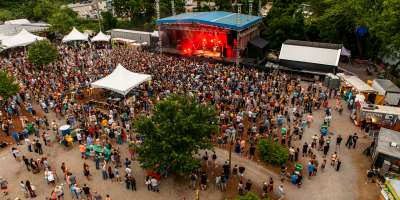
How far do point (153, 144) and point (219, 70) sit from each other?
51.6ft

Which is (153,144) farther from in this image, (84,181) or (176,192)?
(84,181)

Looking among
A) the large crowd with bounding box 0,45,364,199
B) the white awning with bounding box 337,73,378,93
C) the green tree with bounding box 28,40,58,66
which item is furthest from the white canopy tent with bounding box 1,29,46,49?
the white awning with bounding box 337,73,378,93

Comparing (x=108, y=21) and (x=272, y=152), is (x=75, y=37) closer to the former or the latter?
(x=108, y=21)

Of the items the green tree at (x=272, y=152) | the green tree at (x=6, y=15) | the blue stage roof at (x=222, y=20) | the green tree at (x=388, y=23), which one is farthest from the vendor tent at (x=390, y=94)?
the green tree at (x=6, y=15)

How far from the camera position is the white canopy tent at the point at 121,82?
77.2 feet

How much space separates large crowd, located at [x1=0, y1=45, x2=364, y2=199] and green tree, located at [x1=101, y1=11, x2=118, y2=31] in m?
18.6

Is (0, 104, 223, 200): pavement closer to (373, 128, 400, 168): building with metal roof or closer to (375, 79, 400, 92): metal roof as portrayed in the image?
(373, 128, 400, 168): building with metal roof

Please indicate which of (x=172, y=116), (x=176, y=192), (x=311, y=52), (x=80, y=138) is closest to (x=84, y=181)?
(x=80, y=138)

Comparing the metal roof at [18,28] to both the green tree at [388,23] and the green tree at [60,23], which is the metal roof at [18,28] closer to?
the green tree at [60,23]

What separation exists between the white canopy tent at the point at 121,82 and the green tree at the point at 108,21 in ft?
91.3

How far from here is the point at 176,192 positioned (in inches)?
607

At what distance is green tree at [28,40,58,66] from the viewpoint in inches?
1208

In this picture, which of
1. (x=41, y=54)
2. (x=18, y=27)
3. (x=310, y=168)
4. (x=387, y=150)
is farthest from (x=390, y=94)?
(x=18, y=27)

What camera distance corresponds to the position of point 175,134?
571 inches
